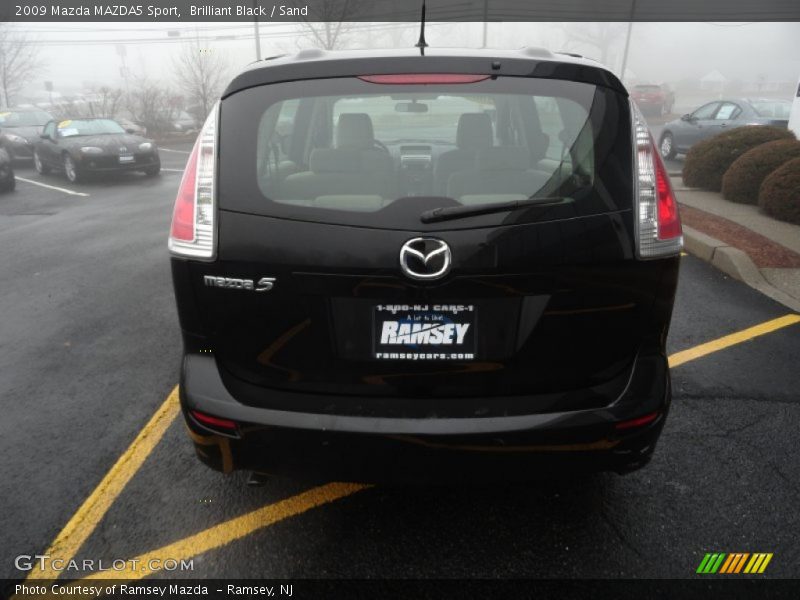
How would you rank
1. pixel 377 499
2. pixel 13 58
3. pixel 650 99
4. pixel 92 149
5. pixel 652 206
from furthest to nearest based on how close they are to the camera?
pixel 13 58 < pixel 650 99 < pixel 92 149 < pixel 377 499 < pixel 652 206

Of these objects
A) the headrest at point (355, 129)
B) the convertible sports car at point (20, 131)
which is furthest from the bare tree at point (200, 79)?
the headrest at point (355, 129)

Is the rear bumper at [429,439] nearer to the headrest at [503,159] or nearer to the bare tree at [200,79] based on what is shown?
the headrest at [503,159]

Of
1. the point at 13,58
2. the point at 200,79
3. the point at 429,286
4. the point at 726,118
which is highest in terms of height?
the point at 429,286

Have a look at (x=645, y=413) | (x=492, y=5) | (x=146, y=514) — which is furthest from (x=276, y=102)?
(x=492, y=5)

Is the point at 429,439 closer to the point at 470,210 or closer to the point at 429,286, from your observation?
the point at 429,286

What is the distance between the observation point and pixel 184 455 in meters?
3.02

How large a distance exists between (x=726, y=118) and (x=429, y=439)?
1496cm

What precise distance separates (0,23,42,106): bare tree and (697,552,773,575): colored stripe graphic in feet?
153

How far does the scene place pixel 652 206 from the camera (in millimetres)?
2064

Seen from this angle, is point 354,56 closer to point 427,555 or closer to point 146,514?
point 427,555

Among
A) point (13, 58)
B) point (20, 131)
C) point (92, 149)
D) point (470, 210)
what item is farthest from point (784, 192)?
point (13, 58)

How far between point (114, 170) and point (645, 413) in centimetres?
1448

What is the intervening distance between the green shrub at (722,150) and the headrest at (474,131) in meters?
8.52

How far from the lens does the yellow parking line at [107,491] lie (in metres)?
2.41
